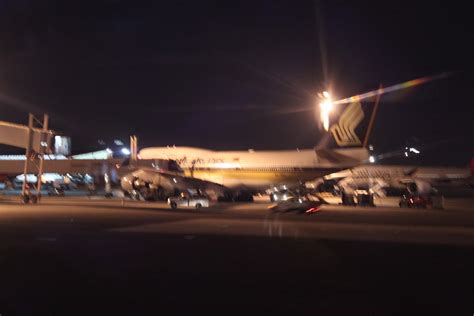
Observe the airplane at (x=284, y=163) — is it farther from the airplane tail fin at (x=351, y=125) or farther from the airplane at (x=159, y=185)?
the airplane at (x=159, y=185)

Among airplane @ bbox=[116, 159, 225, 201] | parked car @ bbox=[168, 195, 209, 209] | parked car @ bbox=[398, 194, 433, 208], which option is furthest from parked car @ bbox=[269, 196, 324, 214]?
airplane @ bbox=[116, 159, 225, 201]

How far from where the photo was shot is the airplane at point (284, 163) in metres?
50.4

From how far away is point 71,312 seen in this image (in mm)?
8430

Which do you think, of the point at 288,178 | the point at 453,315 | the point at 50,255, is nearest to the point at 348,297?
the point at 453,315

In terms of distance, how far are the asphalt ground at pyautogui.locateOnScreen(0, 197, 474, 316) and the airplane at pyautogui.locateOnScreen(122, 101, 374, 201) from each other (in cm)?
2749

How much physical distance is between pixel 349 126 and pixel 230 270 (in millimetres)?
41399

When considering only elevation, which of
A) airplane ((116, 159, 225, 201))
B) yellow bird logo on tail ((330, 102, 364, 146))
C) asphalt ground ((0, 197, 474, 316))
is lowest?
asphalt ground ((0, 197, 474, 316))

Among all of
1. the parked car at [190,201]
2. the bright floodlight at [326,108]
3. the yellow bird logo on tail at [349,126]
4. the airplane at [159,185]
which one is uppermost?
the bright floodlight at [326,108]

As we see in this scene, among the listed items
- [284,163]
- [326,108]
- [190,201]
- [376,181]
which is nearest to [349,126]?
[326,108]

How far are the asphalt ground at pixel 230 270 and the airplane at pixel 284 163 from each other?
27.5 m

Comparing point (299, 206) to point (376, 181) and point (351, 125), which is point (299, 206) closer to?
point (351, 125)

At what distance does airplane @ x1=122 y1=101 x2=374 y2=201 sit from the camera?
165ft

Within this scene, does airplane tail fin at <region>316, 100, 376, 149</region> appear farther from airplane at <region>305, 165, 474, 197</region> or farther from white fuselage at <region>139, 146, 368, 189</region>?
airplane at <region>305, 165, 474, 197</region>

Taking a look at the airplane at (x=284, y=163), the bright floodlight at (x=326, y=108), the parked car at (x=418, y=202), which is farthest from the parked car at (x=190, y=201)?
the bright floodlight at (x=326, y=108)
